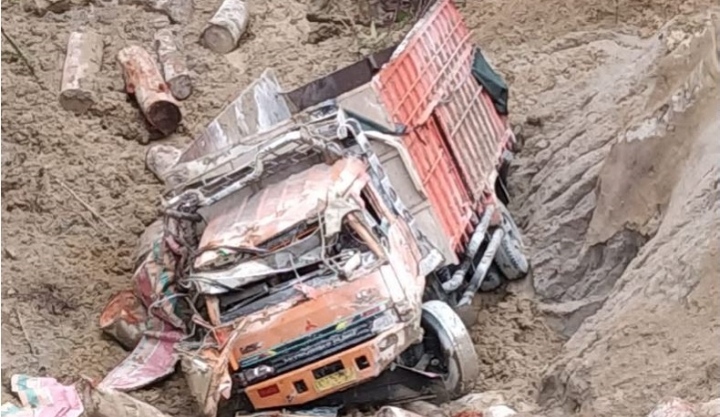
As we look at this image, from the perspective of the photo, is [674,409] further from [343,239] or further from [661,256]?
[343,239]

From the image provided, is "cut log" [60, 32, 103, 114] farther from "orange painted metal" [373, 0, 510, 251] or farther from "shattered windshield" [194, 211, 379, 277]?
"shattered windshield" [194, 211, 379, 277]

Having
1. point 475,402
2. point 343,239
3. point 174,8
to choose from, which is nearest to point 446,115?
point 343,239

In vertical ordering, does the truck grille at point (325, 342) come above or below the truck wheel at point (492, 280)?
above

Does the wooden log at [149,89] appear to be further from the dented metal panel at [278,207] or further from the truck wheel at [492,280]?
the truck wheel at [492,280]

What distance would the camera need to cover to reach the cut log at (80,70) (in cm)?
1374

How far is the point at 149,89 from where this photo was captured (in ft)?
45.2

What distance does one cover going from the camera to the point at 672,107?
10.7 m

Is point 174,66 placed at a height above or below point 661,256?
above

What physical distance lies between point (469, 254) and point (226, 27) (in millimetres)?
5413

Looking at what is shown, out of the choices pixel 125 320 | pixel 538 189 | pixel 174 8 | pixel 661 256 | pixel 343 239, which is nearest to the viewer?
pixel 661 256

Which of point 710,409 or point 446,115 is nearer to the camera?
point 710,409

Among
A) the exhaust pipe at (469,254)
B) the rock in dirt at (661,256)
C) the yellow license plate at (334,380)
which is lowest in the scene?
the exhaust pipe at (469,254)

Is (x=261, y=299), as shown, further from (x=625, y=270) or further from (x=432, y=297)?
(x=625, y=270)

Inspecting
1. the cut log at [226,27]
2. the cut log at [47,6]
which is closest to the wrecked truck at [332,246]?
the cut log at [226,27]
